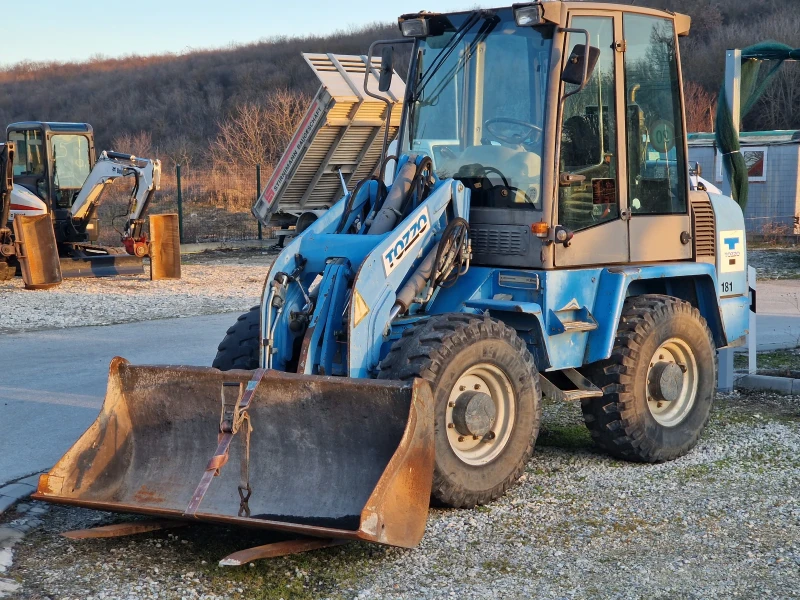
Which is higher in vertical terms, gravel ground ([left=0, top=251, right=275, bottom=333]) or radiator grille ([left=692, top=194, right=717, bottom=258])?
radiator grille ([left=692, top=194, right=717, bottom=258])

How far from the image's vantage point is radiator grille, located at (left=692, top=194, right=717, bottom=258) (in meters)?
7.21

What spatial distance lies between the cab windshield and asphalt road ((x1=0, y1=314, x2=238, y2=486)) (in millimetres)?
3392

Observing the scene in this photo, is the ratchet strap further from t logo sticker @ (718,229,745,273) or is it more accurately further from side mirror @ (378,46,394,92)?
t logo sticker @ (718,229,745,273)

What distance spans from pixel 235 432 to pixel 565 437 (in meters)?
2.98

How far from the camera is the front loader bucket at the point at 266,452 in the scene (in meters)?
4.91

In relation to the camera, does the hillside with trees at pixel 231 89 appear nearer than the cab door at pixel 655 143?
No

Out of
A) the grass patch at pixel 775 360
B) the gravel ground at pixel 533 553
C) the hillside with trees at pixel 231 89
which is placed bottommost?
the gravel ground at pixel 533 553

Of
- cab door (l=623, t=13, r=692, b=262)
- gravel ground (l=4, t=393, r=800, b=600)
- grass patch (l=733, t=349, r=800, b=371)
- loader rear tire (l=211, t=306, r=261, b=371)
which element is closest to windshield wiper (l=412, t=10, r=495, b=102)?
cab door (l=623, t=13, r=692, b=262)

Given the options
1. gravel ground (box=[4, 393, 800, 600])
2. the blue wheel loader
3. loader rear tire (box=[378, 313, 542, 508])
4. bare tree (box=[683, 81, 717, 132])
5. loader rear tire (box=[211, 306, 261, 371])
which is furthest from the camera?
bare tree (box=[683, 81, 717, 132])

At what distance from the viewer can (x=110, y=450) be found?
18.0 ft

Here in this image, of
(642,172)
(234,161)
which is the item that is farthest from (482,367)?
(234,161)

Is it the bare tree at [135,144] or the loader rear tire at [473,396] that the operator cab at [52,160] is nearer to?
the loader rear tire at [473,396]

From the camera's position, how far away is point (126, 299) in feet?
50.9

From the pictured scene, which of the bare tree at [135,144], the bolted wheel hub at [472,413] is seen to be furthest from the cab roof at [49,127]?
the bare tree at [135,144]
